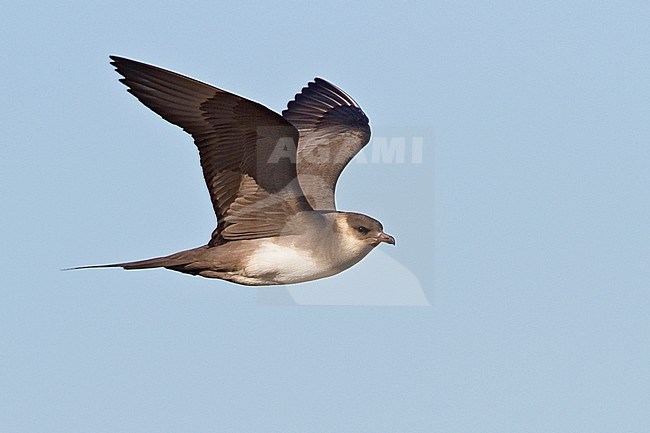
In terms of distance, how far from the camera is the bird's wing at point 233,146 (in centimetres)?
1247

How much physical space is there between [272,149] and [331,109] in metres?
4.01

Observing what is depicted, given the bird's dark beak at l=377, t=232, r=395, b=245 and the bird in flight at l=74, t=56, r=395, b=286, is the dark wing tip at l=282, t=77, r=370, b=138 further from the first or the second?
the bird's dark beak at l=377, t=232, r=395, b=245

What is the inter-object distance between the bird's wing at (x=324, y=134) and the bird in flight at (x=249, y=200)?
0.48 m

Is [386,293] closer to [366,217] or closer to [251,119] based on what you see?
[366,217]

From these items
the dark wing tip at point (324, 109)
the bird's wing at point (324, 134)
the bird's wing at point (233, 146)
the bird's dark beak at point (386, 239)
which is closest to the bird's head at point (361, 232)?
the bird's dark beak at point (386, 239)

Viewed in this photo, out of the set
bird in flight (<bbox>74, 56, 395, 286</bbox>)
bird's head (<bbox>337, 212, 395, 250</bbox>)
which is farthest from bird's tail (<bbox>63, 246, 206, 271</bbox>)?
bird's head (<bbox>337, 212, 395, 250</bbox>)

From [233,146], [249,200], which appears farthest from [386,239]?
[233,146]

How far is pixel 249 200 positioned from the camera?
1341 centimetres

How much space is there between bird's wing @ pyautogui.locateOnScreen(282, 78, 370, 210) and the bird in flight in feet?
1.58

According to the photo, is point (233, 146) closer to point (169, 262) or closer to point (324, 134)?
point (169, 262)

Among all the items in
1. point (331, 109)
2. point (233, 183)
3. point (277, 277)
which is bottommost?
point (277, 277)

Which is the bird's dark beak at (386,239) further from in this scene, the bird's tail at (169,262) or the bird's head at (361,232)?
the bird's tail at (169,262)

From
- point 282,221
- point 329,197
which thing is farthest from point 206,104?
point 329,197

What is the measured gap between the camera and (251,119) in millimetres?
12492
